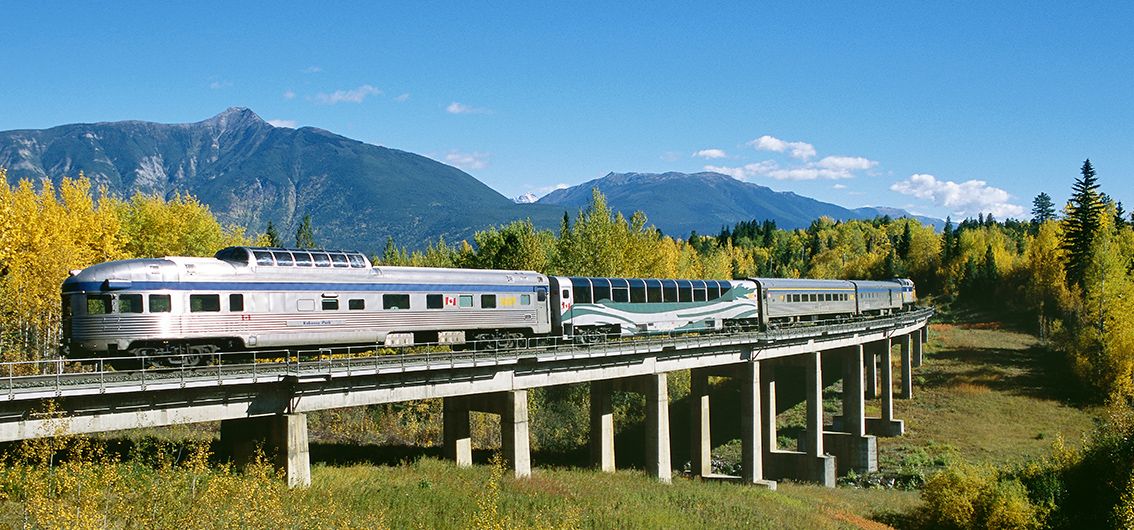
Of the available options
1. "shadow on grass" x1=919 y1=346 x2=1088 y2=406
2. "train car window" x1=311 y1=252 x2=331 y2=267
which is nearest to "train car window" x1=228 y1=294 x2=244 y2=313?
"train car window" x1=311 y1=252 x2=331 y2=267

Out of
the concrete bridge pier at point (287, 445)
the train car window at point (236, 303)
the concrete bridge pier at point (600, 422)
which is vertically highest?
the train car window at point (236, 303)

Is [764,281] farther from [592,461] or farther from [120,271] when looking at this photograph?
[120,271]

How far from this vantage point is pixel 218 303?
93.9 ft

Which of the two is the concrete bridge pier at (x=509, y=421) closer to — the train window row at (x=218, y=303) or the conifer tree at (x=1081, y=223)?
the train window row at (x=218, y=303)

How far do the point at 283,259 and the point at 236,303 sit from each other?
2.77 meters

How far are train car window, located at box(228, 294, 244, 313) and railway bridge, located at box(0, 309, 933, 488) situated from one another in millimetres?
1932

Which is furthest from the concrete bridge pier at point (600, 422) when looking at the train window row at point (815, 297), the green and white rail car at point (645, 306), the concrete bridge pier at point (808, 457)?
the train window row at point (815, 297)

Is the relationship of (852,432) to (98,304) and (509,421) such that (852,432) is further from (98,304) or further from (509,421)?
(98,304)

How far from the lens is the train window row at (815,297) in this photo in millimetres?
59737

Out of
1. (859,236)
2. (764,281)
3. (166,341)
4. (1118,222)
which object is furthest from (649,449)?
(859,236)

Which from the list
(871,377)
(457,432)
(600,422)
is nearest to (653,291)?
(600,422)

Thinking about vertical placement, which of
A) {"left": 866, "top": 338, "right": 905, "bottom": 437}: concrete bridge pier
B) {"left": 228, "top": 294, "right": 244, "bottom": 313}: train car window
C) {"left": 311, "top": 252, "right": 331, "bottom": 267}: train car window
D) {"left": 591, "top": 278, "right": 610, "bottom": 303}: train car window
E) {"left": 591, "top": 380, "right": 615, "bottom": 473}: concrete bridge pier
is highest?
{"left": 311, "top": 252, "right": 331, "bottom": 267}: train car window

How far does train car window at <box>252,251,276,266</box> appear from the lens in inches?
1195

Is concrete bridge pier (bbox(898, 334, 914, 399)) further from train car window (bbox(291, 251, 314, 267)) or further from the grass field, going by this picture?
train car window (bbox(291, 251, 314, 267))
